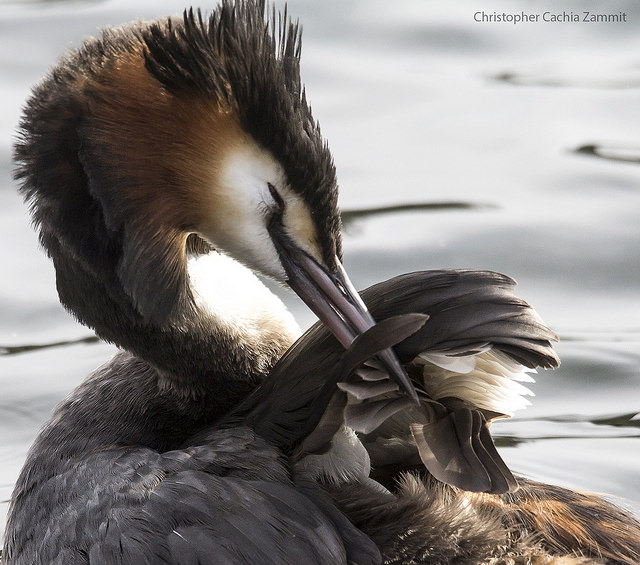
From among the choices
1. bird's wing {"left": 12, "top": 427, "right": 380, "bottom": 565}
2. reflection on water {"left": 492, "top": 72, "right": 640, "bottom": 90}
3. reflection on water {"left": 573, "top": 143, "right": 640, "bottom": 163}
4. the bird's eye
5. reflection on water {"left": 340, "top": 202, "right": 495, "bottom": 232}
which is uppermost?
the bird's eye

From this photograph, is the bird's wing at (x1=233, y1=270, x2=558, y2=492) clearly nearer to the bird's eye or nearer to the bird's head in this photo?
the bird's head

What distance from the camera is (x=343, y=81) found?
8.88 meters

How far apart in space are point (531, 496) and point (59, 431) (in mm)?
1536

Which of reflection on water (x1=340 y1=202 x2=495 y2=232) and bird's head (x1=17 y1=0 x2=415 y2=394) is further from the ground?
bird's head (x1=17 y1=0 x2=415 y2=394)

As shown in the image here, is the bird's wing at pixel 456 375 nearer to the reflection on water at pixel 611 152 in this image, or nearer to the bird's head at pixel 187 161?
the bird's head at pixel 187 161

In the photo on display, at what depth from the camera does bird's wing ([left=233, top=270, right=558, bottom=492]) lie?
11.4ft

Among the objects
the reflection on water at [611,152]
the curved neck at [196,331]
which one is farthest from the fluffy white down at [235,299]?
the reflection on water at [611,152]

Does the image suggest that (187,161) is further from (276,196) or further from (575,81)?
(575,81)

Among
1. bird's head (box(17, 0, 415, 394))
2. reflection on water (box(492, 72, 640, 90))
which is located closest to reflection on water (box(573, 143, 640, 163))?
reflection on water (box(492, 72, 640, 90))

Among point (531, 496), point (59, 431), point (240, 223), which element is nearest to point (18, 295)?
point (59, 431)

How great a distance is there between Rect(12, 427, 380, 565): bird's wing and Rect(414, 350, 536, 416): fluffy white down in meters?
0.46

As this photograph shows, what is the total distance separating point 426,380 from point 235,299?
917 millimetres

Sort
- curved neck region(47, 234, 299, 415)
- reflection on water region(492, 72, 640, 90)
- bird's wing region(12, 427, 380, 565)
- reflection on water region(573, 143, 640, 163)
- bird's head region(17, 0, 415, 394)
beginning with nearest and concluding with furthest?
bird's wing region(12, 427, 380, 565) → bird's head region(17, 0, 415, 394) → curved neck region(47, 234, 299, 415) → reflection on water region(573, 143, 640, 163) → reflection on water region(492, 72, 640, 90)

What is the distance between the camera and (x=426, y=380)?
3.72m
